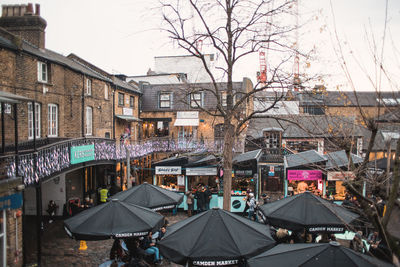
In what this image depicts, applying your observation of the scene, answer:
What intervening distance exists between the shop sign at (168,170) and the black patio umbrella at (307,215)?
25.3 ft

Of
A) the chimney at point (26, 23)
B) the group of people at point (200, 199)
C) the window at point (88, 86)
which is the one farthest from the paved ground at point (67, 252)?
the chimney at point (26, 23)

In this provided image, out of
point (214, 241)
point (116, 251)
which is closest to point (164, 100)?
point (116, 251)

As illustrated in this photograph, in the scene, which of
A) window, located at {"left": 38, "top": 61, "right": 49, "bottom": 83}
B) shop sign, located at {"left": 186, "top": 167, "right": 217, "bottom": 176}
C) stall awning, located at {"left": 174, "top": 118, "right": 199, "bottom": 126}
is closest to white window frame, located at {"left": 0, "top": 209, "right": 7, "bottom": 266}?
window, located at {"left": 38, "top": 61, "right": 49, "bottom": 83}

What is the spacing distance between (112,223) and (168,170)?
8556mm

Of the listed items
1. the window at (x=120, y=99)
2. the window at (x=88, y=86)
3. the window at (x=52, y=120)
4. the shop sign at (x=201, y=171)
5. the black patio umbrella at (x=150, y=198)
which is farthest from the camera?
the window at (x=120, y=99)

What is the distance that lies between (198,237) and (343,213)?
4.47m

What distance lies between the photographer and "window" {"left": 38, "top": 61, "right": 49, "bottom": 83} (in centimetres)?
1423

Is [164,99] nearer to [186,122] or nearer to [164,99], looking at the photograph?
[164,99]

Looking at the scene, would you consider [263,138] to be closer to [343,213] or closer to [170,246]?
[343,213]

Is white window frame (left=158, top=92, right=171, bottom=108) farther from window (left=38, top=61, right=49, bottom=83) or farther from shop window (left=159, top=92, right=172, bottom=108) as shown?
window (left=38, top=61, right=49, bottom=83)

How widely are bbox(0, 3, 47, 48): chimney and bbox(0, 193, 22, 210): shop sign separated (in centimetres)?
993

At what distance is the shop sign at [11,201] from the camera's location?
7535mm

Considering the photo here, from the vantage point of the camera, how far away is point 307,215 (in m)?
7.99

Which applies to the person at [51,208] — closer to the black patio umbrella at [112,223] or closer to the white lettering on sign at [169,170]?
the white lettering on sign at [169,170]
